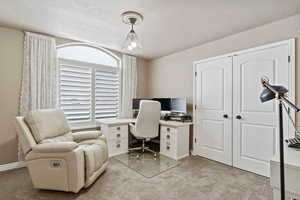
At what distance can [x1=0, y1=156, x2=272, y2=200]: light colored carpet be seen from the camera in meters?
1.92

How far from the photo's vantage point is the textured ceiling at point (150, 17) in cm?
199

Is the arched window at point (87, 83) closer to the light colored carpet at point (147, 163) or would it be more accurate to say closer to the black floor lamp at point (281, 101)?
the light colored carpet at point (147, 163)

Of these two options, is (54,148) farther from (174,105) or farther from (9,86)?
(174,105)

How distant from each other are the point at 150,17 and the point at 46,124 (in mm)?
2214

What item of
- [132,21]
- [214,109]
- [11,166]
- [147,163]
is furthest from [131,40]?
[11,166]

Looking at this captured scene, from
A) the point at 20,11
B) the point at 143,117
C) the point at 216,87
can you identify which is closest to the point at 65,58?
the point at 20,11

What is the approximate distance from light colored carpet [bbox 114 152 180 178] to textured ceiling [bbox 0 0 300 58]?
7.98 feet

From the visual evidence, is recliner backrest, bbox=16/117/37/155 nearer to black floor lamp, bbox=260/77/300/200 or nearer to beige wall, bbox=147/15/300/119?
black floor lamp, bbox=260/77/300/200

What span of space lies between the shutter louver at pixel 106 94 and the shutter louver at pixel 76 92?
0.19 meters

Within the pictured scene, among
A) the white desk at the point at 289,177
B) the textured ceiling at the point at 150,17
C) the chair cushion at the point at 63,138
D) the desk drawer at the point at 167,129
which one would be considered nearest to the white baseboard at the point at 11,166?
the chair cushion at the point at 63,138

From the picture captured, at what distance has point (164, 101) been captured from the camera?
12.4 feet

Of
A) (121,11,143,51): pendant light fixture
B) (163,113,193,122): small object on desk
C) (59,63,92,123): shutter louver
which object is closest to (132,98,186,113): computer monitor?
(163,113,193,122): small object on desk

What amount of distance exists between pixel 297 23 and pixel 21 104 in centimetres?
455

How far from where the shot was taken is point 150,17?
2305 millimetres
